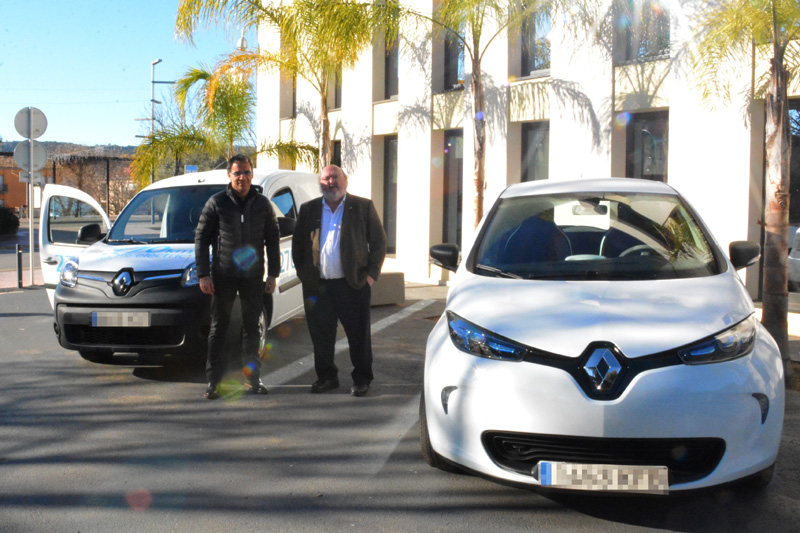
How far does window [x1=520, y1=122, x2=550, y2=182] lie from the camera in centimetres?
1283

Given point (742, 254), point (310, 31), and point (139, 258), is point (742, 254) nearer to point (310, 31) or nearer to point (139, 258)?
point (139, 258)

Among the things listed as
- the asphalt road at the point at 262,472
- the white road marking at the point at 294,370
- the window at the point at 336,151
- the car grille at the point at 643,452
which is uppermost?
the window at the point at 336,151

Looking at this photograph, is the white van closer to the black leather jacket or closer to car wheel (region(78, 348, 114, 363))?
car wheel (region(78, 348, 114, 363))

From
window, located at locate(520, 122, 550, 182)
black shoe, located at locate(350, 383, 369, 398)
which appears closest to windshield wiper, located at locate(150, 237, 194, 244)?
black shoe, located at locate(350, 383, 369, 398)

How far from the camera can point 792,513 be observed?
369 cm

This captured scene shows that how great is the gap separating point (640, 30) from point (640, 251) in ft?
24.8

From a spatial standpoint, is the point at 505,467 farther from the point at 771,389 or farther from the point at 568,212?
the point at 568,212

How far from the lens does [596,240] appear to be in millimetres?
4816

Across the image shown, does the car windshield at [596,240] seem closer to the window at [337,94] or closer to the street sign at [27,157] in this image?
the street sign at [27,157]

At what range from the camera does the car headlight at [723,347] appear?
344 cm

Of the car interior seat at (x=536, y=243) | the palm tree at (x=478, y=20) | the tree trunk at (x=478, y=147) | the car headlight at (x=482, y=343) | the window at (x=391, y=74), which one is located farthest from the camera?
the window at (x=391, y=74)

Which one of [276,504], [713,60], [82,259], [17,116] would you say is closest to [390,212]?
[17,116]

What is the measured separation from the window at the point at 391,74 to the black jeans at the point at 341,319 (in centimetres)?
1115

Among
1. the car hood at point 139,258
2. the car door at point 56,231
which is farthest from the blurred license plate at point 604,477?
the car door at point 56,231
